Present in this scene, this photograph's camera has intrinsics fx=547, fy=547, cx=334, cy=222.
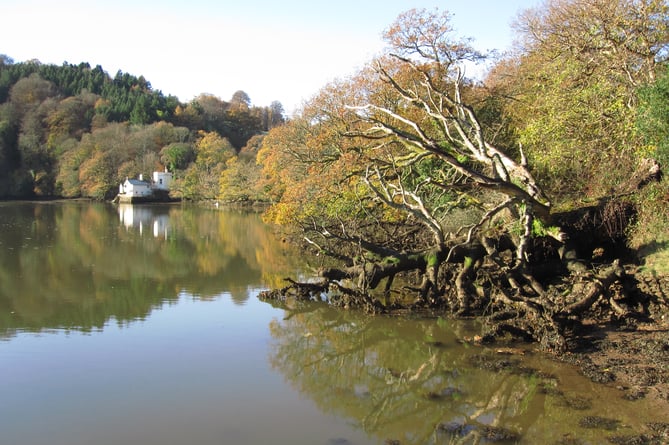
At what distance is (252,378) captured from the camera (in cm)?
763

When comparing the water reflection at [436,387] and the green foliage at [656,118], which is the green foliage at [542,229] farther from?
the water reflection at [436,387]

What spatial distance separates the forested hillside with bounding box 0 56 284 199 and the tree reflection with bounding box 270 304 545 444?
5577 cm

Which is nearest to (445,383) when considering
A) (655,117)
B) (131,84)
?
(655,117)

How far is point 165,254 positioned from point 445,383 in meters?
15.2

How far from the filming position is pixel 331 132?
18797 millimetres

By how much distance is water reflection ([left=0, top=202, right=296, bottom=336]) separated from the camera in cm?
1149

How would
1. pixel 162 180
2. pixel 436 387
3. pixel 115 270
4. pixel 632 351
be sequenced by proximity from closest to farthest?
A: 1. pixel 436 387
2. pixel 632 351
3. pixel 115 270
4. pixel 162 180

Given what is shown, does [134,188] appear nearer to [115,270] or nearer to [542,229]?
[115,270]

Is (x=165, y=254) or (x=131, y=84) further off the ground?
(x=131, y=84)

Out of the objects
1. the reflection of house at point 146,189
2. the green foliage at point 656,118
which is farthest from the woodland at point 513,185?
the reflection of house at point 146,189

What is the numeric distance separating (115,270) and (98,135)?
217 feet

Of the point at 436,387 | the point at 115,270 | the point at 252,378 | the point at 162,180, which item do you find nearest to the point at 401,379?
the point at 436,387

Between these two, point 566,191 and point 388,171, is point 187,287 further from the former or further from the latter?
point 566,191

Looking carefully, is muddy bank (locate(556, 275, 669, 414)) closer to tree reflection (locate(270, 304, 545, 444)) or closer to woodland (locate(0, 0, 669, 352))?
woodland (locate(0, 0, 669, 352))
